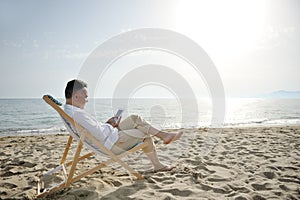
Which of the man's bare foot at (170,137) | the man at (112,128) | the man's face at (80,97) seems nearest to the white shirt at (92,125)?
the man at (112,128)

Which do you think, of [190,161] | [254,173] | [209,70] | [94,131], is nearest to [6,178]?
[94,131]

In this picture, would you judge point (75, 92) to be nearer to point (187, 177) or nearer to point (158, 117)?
point (187, 177)

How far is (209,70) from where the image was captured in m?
6.18

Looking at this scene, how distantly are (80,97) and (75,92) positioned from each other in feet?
0.30

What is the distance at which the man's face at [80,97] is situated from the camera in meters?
2.76

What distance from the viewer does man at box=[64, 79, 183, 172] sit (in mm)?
Answer: 2643

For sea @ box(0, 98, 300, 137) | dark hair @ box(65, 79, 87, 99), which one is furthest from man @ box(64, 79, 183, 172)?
sea @ box(0, 98, 300, 137)

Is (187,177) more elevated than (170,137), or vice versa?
(170,137)

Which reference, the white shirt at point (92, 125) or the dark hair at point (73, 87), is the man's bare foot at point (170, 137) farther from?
the dark hair at point (73, 87)

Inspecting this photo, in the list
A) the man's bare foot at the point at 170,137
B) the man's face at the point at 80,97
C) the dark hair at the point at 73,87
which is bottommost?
the man's bare foot at the point at 170,137

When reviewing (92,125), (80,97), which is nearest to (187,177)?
(92,125)

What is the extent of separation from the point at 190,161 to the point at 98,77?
279 cm

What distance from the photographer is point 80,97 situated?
279cm

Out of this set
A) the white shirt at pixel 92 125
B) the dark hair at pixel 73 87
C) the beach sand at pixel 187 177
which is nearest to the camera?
the beach sand at pixel 187 177
